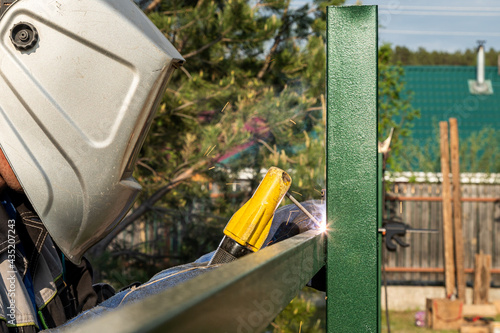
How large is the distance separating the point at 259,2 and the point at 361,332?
4309 mm

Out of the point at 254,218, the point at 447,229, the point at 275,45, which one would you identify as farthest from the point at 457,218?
the point at 254,218

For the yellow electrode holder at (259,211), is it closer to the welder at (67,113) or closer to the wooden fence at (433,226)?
the welder at (67,113)

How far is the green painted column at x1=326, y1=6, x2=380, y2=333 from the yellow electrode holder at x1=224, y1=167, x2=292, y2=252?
200mm

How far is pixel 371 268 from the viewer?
3.26 feet

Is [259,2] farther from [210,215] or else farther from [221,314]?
[221,314]

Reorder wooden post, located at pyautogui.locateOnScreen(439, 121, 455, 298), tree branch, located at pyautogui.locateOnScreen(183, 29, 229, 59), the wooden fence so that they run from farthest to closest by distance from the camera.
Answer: the wooden fence < wooden post, located at pyautogui.locateOnScreen(439, 121, 455, 298) < tree branch, located at pyautogui.locateOnScreen(183, 29, 229, 59)

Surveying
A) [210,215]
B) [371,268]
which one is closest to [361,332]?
[371,268]

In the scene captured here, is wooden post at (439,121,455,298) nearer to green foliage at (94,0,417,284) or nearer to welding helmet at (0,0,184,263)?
green foliage at (94,0,417,284)

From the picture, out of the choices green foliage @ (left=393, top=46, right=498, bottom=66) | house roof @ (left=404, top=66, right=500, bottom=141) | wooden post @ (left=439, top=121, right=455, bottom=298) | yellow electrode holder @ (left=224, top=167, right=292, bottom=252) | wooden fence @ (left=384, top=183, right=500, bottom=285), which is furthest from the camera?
green foliage @ (left=393, top=46, right=498, bottom=66)

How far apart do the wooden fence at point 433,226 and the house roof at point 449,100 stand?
333 cm

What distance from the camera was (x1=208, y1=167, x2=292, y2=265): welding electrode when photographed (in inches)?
47.2

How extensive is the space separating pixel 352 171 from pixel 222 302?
61cm

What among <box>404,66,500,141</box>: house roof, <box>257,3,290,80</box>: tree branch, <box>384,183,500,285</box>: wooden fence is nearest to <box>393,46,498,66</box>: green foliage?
<box>404,66,500,141</box>: house roof

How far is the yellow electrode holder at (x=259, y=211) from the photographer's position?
3.93 ft
